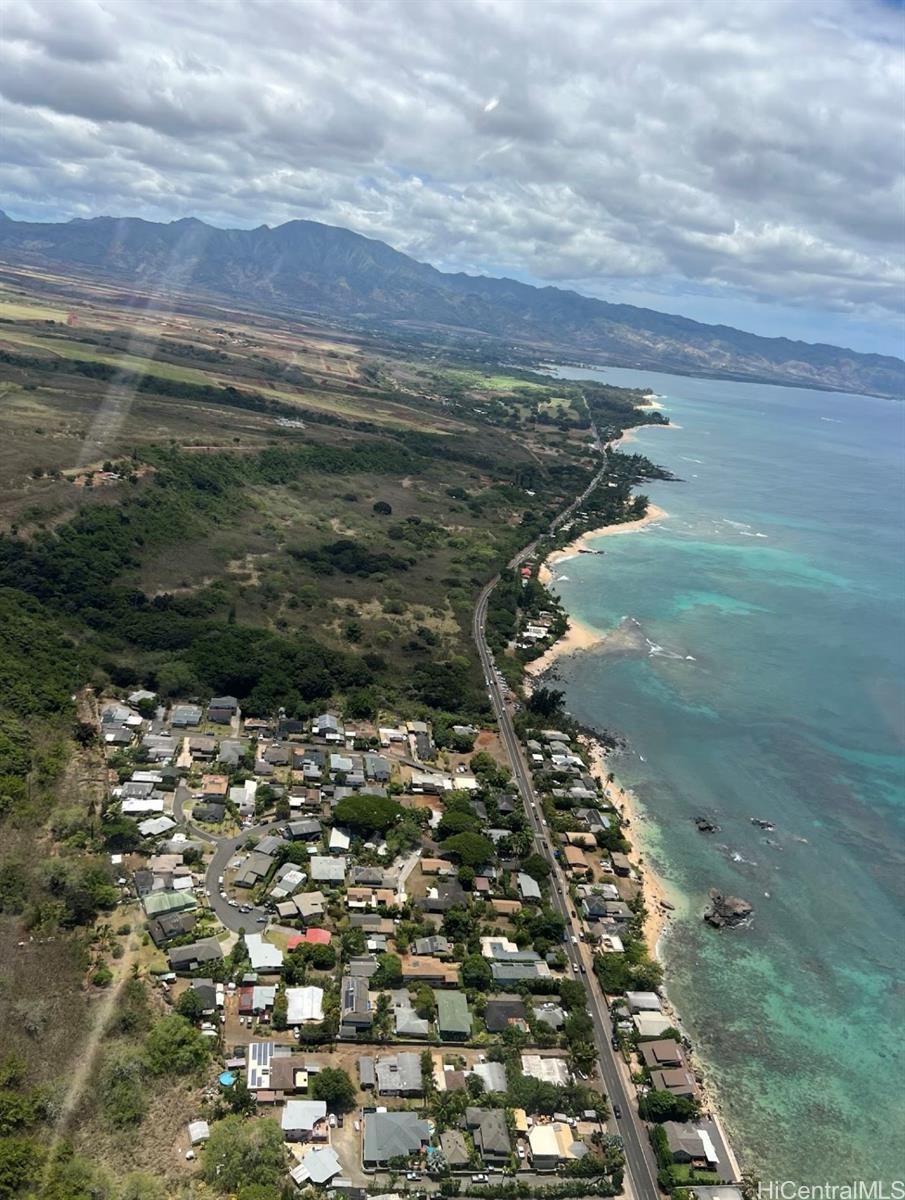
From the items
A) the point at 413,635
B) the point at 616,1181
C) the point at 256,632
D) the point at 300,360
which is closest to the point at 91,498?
the point at 256,632

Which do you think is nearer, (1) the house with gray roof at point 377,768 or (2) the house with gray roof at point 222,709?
(1) the house with gray roof at point 377,768

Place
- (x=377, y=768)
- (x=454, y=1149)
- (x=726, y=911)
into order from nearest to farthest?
(x=454, y=1149), (x=726, y=911), (x=377, y=768)

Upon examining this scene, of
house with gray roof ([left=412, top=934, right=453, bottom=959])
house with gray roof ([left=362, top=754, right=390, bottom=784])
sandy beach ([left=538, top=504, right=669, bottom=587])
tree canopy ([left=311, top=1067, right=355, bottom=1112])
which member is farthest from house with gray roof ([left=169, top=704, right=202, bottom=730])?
sandy beach ([left=538, top=504, right=669, bottom=587])

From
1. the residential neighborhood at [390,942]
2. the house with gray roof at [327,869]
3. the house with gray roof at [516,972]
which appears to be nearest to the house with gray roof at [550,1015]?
the residential neighborhood at [390,942]

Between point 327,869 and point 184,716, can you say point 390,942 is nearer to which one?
point 327,869

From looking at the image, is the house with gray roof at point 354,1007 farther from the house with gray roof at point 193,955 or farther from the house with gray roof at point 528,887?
the house with gray roof at point 528,887

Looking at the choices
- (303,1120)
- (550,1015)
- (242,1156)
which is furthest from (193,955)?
(550,1015)

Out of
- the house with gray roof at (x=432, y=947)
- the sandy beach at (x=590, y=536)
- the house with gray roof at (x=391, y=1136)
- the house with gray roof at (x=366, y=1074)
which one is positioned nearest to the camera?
the house with gray roof at (x=391, y=1136)
